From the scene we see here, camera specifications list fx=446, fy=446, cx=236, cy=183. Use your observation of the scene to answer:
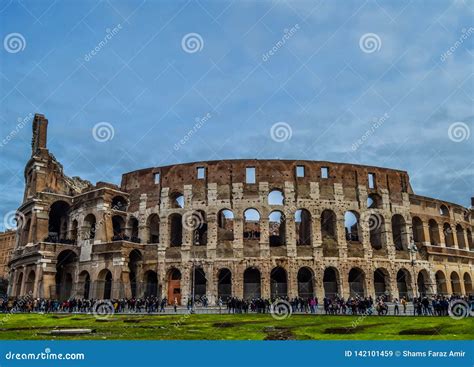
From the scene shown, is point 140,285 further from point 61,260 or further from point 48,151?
point 48,151

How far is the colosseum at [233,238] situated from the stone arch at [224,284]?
91 mm

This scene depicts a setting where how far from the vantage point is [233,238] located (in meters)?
38.7

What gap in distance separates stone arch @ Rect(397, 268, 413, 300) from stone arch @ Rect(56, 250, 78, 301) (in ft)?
96.2

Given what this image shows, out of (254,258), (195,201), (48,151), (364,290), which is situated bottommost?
(364,290)

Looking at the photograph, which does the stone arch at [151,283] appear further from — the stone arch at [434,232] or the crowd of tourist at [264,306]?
the stone arch at [434,232]

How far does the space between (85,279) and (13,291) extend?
785cm

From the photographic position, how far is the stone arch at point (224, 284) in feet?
122

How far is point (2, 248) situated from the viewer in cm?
8338

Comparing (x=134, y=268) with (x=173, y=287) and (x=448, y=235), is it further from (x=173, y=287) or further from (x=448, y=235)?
(x=448, y=235)

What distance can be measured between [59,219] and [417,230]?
119 ft

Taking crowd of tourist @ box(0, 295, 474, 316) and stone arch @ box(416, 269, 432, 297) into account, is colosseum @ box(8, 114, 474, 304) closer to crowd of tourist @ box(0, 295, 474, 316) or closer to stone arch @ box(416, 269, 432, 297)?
stone arch @ box(416, 269, 432, 297)

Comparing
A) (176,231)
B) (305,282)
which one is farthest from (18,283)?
(305,282)

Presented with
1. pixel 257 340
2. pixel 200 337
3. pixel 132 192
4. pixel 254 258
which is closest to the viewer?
pixel 257 340

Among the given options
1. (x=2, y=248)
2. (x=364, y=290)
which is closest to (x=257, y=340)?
(x=364, y=290)
